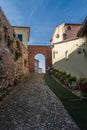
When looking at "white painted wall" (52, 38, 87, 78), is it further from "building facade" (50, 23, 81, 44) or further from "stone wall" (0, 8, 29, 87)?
"building facade" (50, 23, 81, 44)

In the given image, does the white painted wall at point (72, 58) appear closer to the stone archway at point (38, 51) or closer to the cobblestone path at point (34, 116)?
the cobblestone path at point (34, 116)

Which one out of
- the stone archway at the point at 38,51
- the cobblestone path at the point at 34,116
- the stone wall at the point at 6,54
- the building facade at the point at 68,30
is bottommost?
the cobblestone path at the point at 34,116

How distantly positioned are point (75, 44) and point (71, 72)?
7.48ft

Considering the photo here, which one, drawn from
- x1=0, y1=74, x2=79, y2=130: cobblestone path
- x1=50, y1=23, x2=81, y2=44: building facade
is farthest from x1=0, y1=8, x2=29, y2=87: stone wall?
x1=50, y1=23, x2=81, y2=44: building facade

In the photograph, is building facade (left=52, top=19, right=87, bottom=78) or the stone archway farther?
the stone archway

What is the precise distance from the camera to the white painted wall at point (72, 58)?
518 inches

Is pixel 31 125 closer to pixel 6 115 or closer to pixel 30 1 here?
pixel 6 115

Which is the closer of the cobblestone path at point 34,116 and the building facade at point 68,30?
the cobblestone path at point 34,116

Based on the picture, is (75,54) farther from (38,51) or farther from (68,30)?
(68,30)

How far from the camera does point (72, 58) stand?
50.9 ft

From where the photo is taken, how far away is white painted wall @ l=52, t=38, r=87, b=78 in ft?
43.2

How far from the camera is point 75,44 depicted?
14.8 meters

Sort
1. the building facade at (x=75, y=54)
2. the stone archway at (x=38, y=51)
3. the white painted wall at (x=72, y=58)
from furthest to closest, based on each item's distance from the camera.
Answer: the stone archway at (x=38, y=51) < the white painted wall at (x=72, y=58) < the building facade at (x=75, y=54)

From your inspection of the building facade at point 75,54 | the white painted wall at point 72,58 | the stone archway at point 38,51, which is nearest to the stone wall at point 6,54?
the building facade at point 75,54
